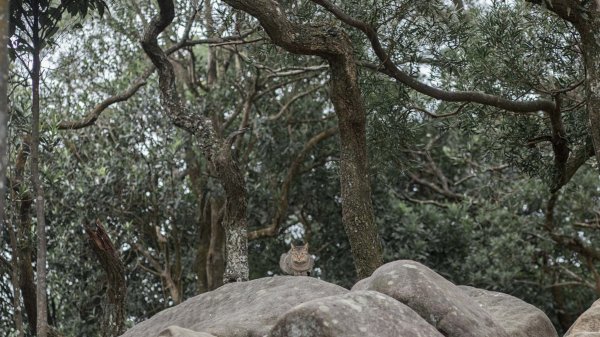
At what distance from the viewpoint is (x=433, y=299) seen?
29.0ft

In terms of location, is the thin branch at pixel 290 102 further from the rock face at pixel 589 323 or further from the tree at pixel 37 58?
the rock face at pixel 589 323

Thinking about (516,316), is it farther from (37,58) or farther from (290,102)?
(290,102)

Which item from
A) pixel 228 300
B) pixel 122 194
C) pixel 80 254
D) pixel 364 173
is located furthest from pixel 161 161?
pixel 228 300

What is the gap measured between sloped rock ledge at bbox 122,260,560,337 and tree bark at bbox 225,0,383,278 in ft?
5.05

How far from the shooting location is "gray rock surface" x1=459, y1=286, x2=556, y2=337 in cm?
1009

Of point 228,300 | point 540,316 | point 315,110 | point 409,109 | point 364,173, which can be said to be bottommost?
point 540,316

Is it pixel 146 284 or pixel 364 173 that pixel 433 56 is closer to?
pixel 364 173

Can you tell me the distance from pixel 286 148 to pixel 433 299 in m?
12.7

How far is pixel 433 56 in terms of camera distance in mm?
14375

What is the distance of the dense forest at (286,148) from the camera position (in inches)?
490

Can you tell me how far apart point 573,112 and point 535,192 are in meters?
7.76

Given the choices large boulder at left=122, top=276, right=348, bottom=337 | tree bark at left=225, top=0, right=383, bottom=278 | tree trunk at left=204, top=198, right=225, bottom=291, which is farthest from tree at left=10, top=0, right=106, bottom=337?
tree trunk at left=204, top=198, right=225, bottom=291

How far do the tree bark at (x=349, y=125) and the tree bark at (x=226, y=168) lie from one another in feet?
4.83

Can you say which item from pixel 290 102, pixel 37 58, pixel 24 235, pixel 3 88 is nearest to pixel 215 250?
pixel 290 102
